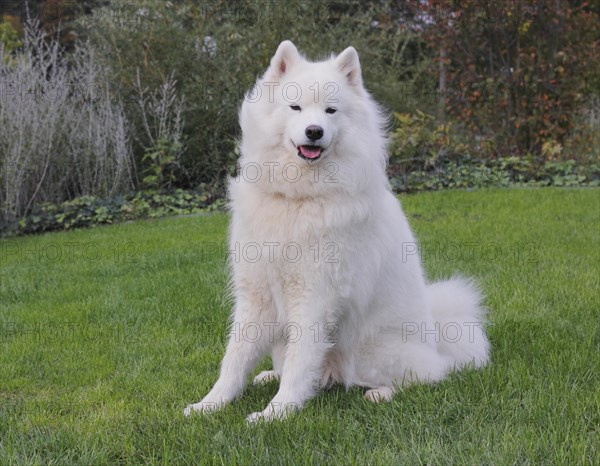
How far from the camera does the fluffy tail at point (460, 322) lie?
117 inches

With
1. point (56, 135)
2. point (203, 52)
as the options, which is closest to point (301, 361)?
point (56, 135)

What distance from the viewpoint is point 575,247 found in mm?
5219

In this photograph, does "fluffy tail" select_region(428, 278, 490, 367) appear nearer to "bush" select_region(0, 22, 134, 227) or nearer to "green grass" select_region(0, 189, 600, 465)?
"green grass" select_region(0, 189, 600, 465)

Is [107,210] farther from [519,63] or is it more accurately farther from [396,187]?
[519,63]

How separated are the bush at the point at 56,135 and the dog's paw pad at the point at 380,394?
5525 mm

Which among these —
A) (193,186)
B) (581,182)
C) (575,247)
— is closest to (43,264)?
(193,186)

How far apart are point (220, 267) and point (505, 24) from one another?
6.67 m

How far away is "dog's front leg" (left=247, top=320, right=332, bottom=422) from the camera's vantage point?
2570 mm

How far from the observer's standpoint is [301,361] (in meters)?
2.60

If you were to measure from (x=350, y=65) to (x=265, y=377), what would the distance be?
1.53 meters

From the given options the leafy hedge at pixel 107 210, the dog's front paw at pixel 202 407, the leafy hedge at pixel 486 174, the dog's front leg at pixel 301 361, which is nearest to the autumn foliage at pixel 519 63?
the leafy hedge at pixel 486 174

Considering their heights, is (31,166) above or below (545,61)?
below

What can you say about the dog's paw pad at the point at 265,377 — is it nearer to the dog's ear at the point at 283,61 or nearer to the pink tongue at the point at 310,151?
the pink tongue at the point at 310,151

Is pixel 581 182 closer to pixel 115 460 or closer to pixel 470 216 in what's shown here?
pixel 470 216
